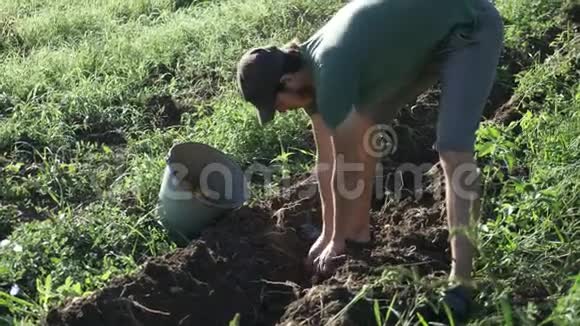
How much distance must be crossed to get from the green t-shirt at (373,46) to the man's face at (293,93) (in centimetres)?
9

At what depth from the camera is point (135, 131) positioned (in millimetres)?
7074

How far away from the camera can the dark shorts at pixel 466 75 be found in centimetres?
431

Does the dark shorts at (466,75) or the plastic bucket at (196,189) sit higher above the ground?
the dark shorts at (466,75)

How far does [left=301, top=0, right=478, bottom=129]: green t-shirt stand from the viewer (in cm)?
430

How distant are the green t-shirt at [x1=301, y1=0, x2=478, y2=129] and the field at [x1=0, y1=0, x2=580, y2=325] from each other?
0.72 metres

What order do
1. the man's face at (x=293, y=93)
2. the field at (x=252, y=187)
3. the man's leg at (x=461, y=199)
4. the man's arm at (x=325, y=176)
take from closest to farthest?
the man's leg at (x=461, y=199)
the field at (x=252, y=187)
the man's face at (x=293, y=93)
the man's arm at (x=325, y=176)

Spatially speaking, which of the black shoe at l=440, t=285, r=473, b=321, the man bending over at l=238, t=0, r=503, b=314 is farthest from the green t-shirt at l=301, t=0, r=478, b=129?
the black shoe at l=440, t=285, r=473, b=321

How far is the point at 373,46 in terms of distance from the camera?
435cm

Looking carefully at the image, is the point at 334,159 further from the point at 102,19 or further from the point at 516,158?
the point at 102,19

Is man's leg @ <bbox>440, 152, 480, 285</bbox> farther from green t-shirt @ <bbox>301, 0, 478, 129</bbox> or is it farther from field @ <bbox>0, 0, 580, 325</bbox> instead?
green t-shirt @ <bbox>301, 0, 478, 129</bbox>

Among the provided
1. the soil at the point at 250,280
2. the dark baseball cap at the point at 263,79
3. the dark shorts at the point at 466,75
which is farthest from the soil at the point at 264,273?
the dark baseball cap at the point at 263,79

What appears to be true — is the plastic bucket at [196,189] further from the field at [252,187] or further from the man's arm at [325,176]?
the man's arm at [325,176]

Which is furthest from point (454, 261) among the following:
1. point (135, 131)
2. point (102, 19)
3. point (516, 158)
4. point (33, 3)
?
point (33, 3)

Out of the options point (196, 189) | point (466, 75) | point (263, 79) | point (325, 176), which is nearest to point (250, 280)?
point (325, 176)
